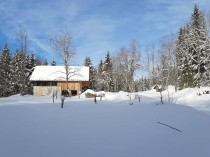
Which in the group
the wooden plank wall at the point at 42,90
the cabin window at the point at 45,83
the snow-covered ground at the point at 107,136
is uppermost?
the cabin window at the point at 45,83

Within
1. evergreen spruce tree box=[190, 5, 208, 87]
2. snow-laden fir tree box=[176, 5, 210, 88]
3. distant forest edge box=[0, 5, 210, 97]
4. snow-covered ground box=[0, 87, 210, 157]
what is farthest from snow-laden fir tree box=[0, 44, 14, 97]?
snow-covered ground box=[0, 87, 210, 157]

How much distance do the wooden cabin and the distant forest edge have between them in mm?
2614

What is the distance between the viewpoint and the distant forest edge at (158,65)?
133 feet

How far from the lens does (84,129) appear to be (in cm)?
902

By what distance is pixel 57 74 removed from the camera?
46656 mm

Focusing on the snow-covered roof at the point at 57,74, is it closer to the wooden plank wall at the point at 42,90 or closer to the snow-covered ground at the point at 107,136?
the wooden plank wall at the point at 42,90

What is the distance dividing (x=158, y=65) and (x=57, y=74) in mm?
27991

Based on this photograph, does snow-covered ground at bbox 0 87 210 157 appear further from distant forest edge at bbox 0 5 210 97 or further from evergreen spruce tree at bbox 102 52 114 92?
evergreen spruce tree at bbox 102 52 114 92

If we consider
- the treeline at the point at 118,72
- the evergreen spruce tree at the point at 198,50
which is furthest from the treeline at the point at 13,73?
the evergreen spruce tree at the point at 198,50

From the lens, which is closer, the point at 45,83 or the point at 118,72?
the point at 45,83

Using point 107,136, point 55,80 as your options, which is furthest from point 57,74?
point 107,136

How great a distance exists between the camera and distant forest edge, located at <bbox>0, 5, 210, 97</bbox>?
40.4 meters

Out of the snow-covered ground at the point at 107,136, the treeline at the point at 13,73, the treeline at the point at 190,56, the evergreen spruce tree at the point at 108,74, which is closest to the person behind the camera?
the snow-covered ground at the point at 107,136

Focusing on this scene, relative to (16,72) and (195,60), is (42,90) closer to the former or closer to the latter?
(16,72)
